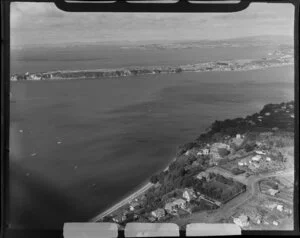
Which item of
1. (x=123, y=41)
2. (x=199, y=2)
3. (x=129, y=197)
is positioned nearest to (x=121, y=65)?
(x=123, y=41)

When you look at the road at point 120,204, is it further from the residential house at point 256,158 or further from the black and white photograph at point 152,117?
the residential house at point 256,158

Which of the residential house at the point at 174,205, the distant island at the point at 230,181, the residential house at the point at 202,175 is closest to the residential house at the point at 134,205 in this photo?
Result: the distant island at the point at 230,181

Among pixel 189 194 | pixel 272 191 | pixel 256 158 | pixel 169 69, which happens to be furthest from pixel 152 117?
pixel 272 191

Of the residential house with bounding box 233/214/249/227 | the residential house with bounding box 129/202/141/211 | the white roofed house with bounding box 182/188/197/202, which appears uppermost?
the white roofed house with bounding box 182/188/197/202

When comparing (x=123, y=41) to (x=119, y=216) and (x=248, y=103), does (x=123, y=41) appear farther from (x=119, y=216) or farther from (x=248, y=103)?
(x=119, y=216)

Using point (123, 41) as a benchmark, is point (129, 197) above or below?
below

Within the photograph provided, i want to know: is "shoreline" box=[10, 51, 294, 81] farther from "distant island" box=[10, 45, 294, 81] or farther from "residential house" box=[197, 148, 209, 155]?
"residential house" box=[197, 148, 209, 155]

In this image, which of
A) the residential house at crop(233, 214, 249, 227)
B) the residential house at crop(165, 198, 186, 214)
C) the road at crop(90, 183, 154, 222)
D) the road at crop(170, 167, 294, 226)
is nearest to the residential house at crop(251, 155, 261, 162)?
the road at crop(170, 167, 294, 226)
